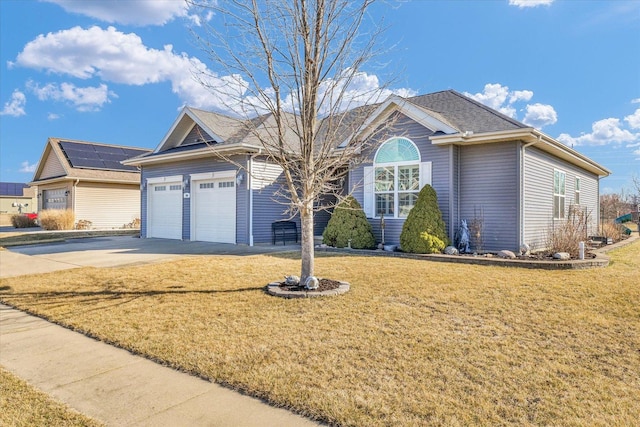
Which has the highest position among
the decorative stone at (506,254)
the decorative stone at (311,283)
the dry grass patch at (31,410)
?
the decorative stone at (506,254)

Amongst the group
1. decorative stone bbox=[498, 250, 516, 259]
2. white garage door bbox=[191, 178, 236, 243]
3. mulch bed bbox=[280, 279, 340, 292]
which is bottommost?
mulch bed bbox=[280, 279, 340, 292]

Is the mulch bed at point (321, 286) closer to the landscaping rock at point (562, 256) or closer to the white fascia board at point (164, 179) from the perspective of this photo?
the landscaping rock at point (562, 256)

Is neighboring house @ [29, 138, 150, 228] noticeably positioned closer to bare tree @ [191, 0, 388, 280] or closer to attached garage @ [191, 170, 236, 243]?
attached garage @ [191, 170, 236, 243]

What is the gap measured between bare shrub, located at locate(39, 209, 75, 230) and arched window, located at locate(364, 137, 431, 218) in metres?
19.3

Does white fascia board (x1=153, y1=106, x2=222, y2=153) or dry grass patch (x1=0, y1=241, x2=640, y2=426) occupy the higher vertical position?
white fascia board (x1=153, y1=106, x2=222, y2=153)

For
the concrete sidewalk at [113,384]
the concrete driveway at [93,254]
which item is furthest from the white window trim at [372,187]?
the concrete sidewalk at [113,384]

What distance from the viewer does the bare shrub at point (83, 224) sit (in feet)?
76.9

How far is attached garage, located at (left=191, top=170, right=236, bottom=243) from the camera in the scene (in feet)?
47.3

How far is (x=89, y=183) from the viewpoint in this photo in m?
24.2

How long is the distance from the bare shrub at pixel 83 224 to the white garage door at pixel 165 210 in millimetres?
8800

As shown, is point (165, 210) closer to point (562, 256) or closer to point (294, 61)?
point (294, 61)

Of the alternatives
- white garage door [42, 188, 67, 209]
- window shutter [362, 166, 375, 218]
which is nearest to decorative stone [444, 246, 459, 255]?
window shutter [362, 166, 375, 218]

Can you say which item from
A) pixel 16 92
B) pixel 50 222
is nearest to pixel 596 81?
pixel 50 222

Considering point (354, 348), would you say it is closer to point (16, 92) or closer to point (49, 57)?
point (49, 57)
